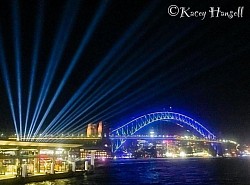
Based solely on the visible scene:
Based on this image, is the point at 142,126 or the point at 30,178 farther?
the point at 142,126

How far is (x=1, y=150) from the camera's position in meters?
40.3

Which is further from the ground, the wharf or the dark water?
the wharf

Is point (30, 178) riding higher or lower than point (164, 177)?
higher

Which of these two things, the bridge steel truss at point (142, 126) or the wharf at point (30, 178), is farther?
the bridge steel truss at point (142, 126)

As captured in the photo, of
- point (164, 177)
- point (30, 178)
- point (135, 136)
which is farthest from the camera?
point (135, 136)

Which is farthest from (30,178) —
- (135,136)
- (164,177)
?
(135,136)

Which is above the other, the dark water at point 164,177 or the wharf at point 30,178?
the wharf at point 30,178

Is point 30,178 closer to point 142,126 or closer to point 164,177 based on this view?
point 164,177

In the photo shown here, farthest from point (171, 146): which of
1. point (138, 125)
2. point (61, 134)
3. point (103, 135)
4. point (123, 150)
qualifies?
point (61, 134)

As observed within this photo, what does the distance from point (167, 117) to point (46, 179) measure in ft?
390

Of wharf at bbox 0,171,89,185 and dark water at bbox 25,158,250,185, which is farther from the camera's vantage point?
dark water at bbox 25,158,250,185

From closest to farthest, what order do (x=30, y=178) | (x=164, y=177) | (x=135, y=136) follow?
(x=30, y=178) → (x=164, y=177) → (x=135, y=136)

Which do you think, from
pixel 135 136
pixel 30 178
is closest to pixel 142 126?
pixel 135 136

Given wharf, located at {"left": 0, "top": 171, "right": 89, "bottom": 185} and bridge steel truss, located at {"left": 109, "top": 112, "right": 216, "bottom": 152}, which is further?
bridge steel truss, located at {"left": 109, "top": 112, "right": 216, "bottom": 152}
